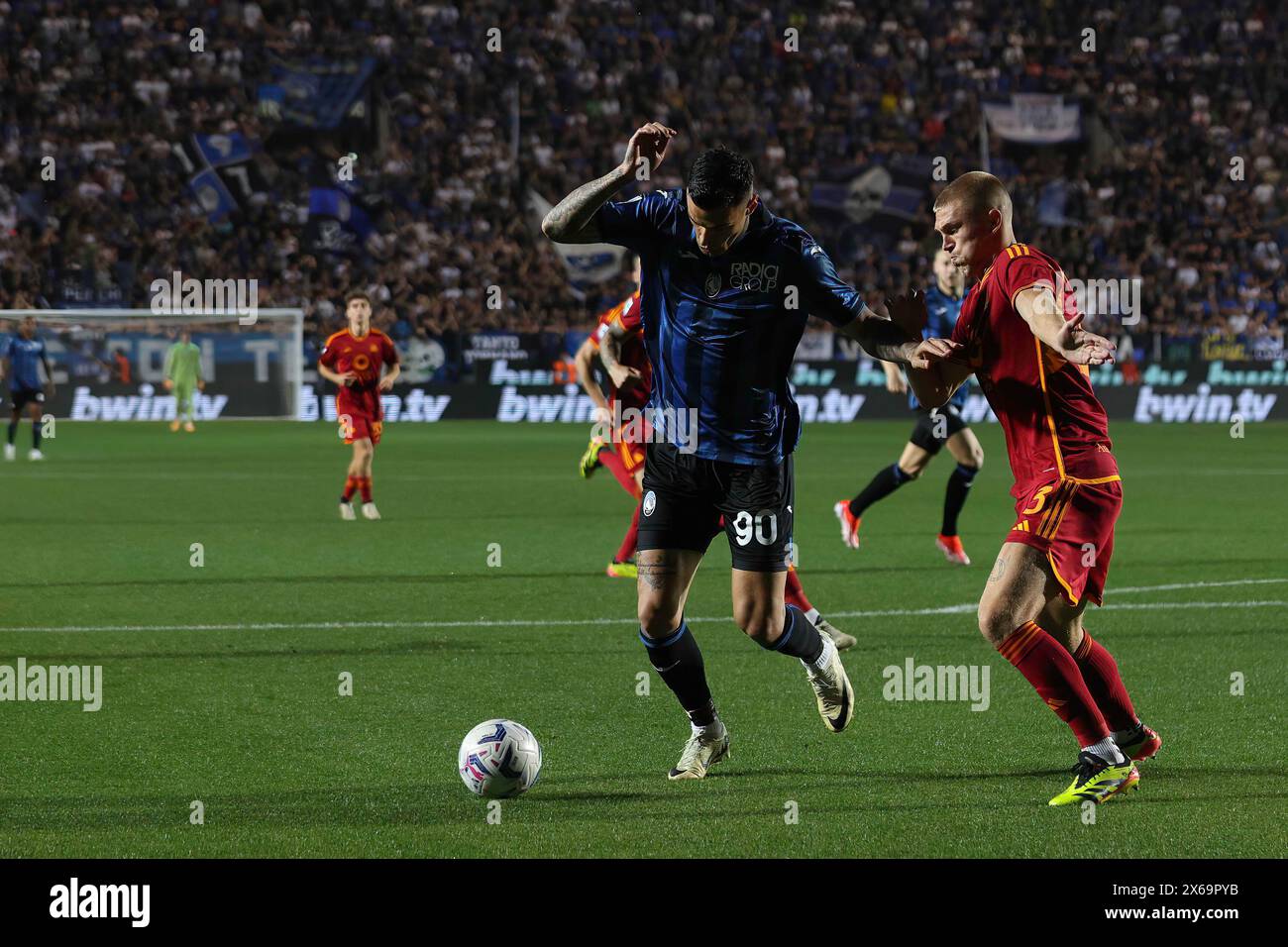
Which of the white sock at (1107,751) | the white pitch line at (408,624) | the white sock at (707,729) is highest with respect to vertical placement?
the white sock at (1107,751)

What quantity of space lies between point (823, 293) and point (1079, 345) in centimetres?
111

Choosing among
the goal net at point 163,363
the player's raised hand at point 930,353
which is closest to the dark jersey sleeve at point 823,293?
the player's raised hand at point 930,353

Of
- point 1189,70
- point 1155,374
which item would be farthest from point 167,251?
point 1189,70

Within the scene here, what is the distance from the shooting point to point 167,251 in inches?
1364

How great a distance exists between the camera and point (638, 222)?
19.4 feet

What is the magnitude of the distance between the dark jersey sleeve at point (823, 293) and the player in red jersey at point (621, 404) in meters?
3.09

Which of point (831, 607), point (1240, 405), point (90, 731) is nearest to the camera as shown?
point (90, 731)

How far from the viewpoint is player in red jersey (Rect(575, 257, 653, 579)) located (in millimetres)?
9039

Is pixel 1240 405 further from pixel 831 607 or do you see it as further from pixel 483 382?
pixel 831 607

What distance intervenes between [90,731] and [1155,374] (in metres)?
27.2

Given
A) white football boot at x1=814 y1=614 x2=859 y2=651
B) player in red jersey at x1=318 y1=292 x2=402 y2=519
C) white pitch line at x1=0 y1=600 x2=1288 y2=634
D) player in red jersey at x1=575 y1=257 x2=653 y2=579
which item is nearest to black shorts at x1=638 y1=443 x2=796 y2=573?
white football boot at x1=814 y1=614 x2=859 y2=651

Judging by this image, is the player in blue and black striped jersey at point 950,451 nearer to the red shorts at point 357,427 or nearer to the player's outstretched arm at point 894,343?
the red shorts at point 357,427

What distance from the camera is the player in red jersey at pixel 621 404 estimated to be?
29.7ft

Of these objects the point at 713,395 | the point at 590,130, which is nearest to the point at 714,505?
the point at 713,395
